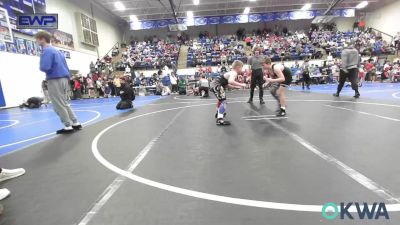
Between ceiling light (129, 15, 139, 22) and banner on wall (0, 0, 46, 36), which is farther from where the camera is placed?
ceiling light (129, 15, 139, 22)

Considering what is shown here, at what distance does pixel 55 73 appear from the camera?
5.39 meters

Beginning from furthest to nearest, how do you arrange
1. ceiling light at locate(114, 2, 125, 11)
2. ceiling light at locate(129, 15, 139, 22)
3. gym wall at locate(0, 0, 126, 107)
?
1. ceiling light at locate(129, 15, 139, 22)
2. ceiling light at locate(114, 2, 125, 11)
3. gym wall at locate(0, 0, 126, 107)

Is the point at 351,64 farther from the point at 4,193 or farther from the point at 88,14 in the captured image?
the point at 88,14

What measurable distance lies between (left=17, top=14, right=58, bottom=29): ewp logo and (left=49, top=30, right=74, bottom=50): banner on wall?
548 cm

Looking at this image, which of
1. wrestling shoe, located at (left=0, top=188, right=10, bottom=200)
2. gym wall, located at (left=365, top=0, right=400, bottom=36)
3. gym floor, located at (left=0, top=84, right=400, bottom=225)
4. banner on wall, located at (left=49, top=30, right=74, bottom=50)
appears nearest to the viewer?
gym floor, located at (left=0, top=84, right=400, bottom=225)

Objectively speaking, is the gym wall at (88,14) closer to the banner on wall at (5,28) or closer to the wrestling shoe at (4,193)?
the banner on wall at (5,28)

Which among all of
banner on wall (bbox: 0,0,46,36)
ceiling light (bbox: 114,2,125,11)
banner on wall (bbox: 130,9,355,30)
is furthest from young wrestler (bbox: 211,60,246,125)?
banner on wall (bbox: 130,9,355,30)

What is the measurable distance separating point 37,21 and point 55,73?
7.35m

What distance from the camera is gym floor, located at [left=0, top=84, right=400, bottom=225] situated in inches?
83.6

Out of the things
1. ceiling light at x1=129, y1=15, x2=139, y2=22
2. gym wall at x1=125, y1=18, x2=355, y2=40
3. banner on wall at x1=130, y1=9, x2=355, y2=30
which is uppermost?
ceiling light at x1=129, y1=15, x2=139, y2=22

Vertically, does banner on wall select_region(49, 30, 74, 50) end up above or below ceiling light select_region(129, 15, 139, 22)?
below

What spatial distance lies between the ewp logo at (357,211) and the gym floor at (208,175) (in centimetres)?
5

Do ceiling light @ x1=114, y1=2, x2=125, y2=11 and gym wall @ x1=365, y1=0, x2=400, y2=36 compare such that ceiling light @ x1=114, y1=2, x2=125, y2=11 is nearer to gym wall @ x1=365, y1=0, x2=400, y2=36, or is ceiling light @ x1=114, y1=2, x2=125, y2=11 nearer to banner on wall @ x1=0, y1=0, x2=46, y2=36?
banner on wall @ x1=0, y1=0, x2=46, y2=36

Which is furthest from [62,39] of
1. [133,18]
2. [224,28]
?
[224,28]
